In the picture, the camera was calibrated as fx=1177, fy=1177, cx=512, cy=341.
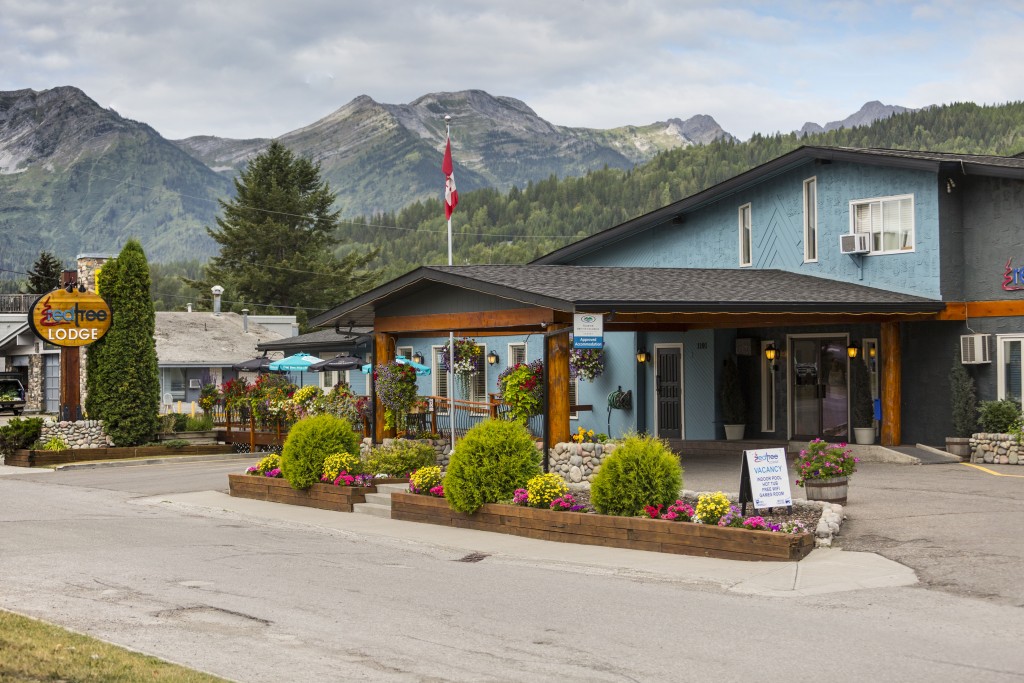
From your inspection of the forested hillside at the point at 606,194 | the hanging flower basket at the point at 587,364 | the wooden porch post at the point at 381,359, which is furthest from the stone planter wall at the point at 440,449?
the forested hillside at the point at 606,194

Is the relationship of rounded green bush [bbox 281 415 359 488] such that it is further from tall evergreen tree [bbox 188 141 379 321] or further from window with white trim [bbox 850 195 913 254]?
tall evergreen tree [bbox 188 141 379 321]

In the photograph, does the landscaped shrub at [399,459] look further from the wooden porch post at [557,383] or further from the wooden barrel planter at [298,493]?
the wooden porch post at [557,383]

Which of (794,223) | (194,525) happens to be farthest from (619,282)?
(194,525)

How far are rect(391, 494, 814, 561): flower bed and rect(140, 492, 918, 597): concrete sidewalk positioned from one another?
0.44 feet

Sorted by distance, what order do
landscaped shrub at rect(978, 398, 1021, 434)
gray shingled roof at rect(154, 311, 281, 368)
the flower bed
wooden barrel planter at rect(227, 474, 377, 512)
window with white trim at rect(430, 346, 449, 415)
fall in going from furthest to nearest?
gray shingled roof at rect(154, 311, 281, 368), window with white trim at rect(430, 346, 449, 415), landscaped shrub at rect(978, 398, 1021, 434), wooden barrel planter at rect(227, 474, 377, 512), the flower bed

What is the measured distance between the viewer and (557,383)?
1828 centimetres

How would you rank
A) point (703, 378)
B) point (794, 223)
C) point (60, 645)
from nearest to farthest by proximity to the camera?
1. point (60, 645)
2. point (794, 223)
3. point (703, 378)

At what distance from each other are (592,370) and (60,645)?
20328 mm

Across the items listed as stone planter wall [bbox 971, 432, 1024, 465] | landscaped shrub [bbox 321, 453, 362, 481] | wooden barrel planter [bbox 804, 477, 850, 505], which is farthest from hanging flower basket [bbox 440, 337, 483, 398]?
wooden barrel planter [bbox 804, 477, 850, 505]

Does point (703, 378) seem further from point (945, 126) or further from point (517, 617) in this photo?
point (945, 126)

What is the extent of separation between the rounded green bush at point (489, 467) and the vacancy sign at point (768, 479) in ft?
11.6

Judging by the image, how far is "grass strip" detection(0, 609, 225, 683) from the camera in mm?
7605

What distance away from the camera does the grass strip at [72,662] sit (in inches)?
299

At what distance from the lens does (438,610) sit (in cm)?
1077
